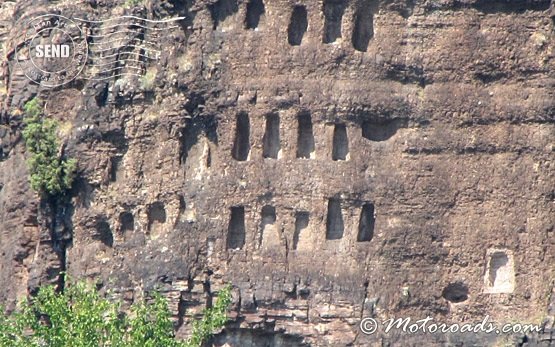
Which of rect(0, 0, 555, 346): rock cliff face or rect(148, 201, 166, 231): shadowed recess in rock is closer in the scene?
rect(0, 0, 555, 346): rock cliff face

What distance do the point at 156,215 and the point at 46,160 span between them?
3413 mm

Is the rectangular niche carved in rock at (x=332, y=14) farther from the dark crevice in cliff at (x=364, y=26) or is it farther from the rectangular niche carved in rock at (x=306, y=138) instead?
the rectangular niche carved in rock at (x=306, y=138)

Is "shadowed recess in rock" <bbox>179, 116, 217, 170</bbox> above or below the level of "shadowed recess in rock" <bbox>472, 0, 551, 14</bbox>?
below

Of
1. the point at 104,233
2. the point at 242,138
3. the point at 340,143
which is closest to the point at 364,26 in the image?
the point at 340,143

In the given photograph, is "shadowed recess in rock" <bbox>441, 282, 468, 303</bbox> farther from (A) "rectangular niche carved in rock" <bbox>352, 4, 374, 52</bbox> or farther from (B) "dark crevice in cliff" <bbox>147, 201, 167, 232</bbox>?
(B) "dark crevice in cliff" <bbox>147, 201, 167, 232</bbox>

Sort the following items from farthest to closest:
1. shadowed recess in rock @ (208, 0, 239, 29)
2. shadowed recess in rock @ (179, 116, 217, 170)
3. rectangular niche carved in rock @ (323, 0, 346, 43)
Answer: shadowed recess in rock @ (208, 0, 239, 29) < shadowed recess in rock @ (179, 116, 217, 170) < rectangular niche carved in rock @ (323, 0, 346, 43)

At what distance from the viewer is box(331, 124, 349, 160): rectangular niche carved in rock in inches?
2489

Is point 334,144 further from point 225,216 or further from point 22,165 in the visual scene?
point 22,165

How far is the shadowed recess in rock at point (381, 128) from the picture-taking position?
63250 millimetres

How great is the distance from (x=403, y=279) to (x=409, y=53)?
5.25m

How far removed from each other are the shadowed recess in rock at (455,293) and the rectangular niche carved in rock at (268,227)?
4158 mm

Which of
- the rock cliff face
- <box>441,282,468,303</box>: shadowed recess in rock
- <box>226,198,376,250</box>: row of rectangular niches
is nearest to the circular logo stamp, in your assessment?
the rock cliff face

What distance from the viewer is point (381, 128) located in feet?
208

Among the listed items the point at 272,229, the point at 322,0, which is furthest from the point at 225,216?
the point at 322,0
